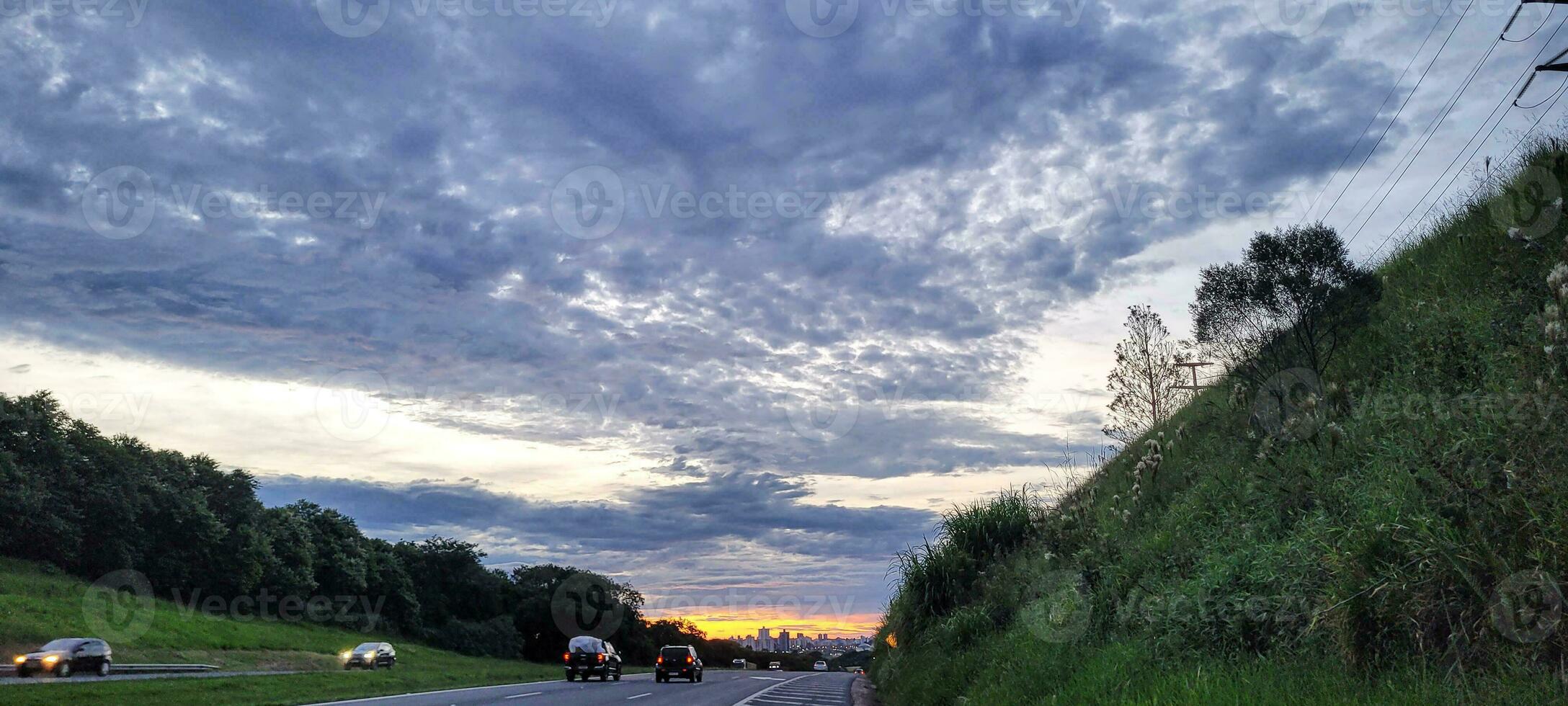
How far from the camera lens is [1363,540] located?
6484 millimetres

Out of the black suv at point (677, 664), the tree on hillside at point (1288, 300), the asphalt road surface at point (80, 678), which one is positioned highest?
the tree on hillside at point (1288, 300)

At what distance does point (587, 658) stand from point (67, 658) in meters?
17.2

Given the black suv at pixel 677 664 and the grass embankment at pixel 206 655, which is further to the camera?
the black suv at pixel 677 664

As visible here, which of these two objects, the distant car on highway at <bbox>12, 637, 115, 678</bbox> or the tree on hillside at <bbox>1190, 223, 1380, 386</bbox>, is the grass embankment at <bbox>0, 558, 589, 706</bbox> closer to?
the distant car on highway at <bbox>12, 637, 115, 678</bbox>

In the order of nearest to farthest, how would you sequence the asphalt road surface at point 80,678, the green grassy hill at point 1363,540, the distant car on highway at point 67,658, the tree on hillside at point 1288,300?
1. the green grassy hill at point 1363,540
2. the tree on hillside at point 1288,300
3. the asphalt road surface at point 80,678
4. the distant car on highway at point 67,658

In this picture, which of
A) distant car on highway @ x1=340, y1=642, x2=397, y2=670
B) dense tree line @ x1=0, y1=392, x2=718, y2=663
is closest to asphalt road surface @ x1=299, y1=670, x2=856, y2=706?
distant car on highway @ x1=340, y1=642, x2=397, y2=670

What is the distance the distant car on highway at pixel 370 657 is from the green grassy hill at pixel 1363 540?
4038 cm

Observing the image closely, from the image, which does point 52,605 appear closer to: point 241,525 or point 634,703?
point 241,525

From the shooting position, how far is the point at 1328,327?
1288 centimetres

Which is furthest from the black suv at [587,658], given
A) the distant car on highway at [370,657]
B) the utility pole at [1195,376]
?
the utility pole at [1195,376]

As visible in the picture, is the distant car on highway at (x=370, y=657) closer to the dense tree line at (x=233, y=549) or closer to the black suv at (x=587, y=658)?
the black suv at (x=587, y=658)

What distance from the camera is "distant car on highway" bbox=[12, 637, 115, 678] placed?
28750 mm

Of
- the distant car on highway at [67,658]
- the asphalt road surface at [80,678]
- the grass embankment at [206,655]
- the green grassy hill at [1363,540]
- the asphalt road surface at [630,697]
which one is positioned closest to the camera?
the green grassy hill at [1363,540]

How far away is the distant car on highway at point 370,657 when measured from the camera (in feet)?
155
